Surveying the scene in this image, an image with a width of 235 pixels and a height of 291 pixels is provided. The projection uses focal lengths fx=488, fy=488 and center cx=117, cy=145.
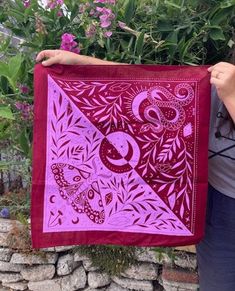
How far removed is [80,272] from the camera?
8.90 ft

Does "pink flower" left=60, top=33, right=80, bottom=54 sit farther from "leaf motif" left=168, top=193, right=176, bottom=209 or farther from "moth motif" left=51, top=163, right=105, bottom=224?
"leaf motif" left=168, top=193, right=176, bottom=209

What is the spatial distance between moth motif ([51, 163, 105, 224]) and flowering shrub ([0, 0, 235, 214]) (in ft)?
0.83

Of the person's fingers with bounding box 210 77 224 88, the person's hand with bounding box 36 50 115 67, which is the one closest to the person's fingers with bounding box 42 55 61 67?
the person's hand with bounding box 36 50 115 67

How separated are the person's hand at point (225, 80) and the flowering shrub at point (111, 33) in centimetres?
22

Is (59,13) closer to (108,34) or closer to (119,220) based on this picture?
(108,34)

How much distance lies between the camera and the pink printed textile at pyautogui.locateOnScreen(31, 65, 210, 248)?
1.54 m

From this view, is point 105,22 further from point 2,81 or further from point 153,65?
point 2,81

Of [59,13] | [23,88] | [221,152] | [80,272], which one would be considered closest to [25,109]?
[23,88]

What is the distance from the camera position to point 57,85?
156cm

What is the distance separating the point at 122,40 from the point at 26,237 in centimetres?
145

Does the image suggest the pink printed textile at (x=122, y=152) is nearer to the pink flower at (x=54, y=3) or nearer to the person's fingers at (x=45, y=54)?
the person's fingers at (x=45, y=54)

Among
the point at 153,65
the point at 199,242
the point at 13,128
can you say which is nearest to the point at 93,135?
the point at 153,65

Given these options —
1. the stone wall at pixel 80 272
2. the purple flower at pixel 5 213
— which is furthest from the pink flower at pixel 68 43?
the purple flower at pixel 5 213

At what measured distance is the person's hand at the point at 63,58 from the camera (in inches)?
61.6
